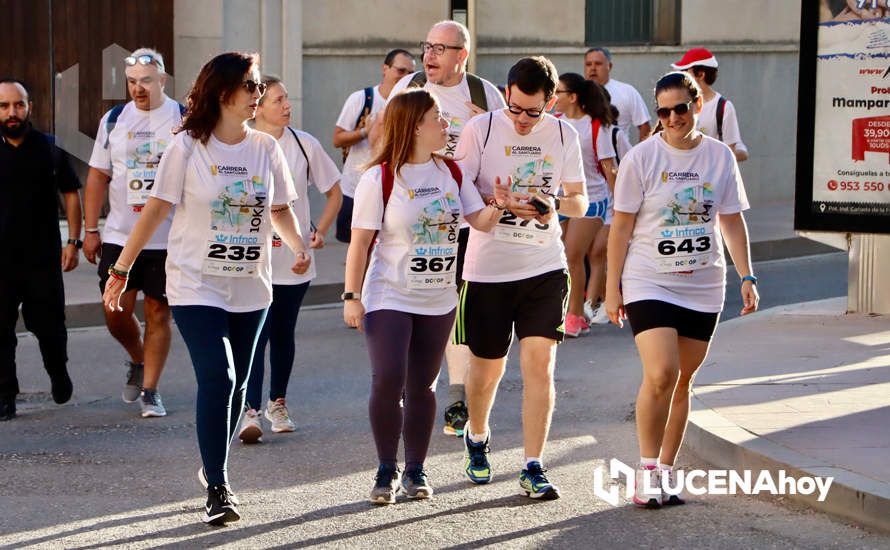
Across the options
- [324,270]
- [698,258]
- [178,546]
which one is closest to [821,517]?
[698,258]

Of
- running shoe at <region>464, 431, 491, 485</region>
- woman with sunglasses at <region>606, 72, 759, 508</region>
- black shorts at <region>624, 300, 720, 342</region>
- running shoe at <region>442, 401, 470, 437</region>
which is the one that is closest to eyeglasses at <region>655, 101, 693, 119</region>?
woman with sunglasses at <region>606, 72, 759, 508</region>

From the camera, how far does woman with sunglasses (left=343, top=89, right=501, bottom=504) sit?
6688mm

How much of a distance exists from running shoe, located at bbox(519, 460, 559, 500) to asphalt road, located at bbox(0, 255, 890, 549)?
0.17 feet

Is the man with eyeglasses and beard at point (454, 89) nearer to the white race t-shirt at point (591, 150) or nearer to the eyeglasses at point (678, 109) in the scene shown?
the eyeglasses at point (678, 109)

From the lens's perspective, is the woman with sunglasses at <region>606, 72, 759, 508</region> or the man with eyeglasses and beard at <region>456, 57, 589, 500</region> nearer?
the woman with sunglasses at <region>606, 72, 759, 508</region>

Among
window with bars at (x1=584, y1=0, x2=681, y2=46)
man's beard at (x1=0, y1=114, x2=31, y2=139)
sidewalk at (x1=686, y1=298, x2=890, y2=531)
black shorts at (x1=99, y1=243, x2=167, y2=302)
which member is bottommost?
sidewalk at (x1=686, y1=298, x2=890, y2=531)

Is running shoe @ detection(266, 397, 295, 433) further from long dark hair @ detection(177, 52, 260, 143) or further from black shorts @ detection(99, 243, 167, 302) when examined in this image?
long dark hair @ detection(177, 52, 260, 143)

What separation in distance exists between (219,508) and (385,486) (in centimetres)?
72

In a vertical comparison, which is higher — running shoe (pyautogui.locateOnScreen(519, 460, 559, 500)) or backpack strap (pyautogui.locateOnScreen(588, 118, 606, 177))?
backpack strap (pyautogui.locateOnScreen(588, 118, 606, 177))

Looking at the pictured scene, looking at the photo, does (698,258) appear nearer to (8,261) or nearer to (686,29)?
(8,261)

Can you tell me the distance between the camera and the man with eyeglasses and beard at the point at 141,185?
8.86 metres

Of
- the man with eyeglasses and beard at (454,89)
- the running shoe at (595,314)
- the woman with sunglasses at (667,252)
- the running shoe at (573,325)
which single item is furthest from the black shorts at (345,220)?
the woman with sunglasses at (667,252)

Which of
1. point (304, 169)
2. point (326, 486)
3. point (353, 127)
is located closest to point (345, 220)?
point (353, 127)

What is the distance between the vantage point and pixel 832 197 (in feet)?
34.8
